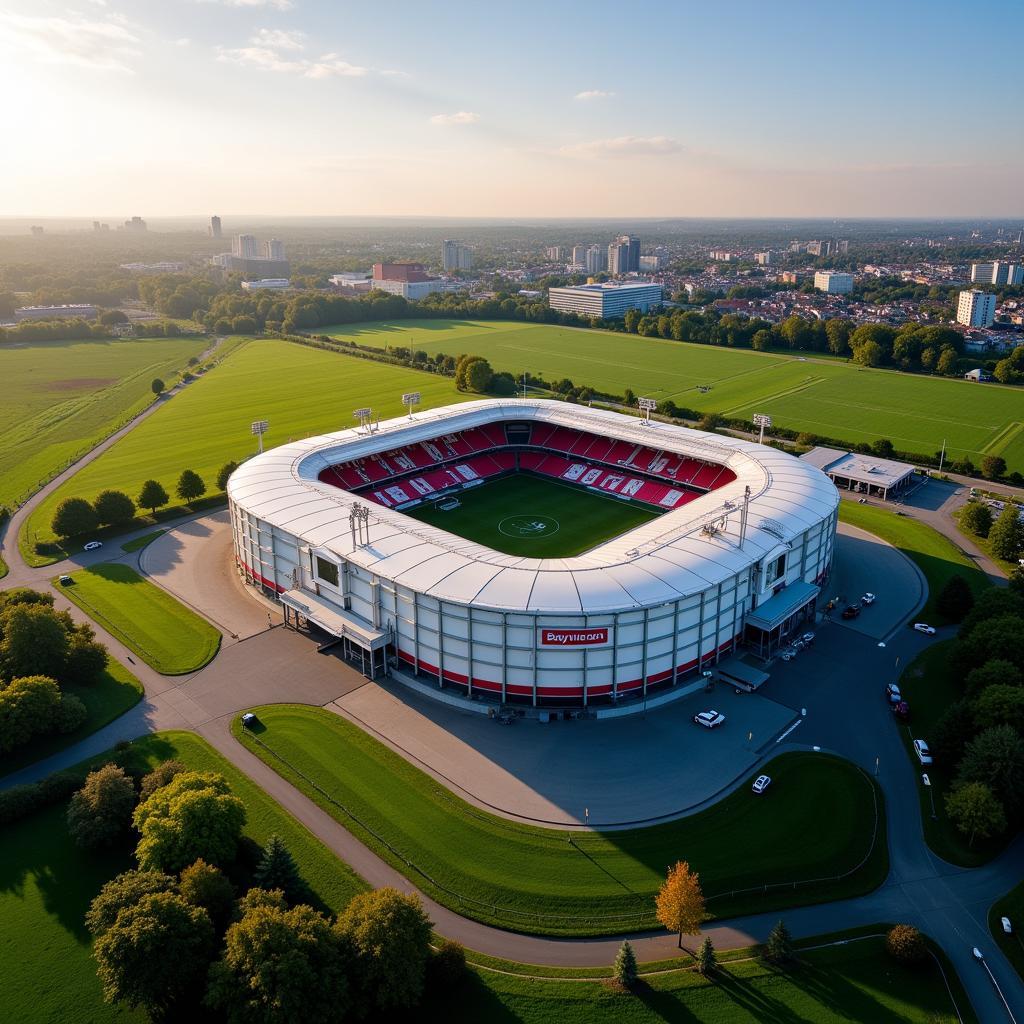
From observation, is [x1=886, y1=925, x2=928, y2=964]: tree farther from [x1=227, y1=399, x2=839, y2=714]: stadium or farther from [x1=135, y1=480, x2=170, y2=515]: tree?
[x1=135, y1=480, x2=170, y2=515]: tree

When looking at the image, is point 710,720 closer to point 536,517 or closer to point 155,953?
point 155,953

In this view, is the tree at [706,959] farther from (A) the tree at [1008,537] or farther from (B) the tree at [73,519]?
(B) the tree at [73,519]

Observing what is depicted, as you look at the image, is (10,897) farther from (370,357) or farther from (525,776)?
(370,357)

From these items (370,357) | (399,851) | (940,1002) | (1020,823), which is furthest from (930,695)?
(370,357)

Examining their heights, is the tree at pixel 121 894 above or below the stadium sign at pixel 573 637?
below

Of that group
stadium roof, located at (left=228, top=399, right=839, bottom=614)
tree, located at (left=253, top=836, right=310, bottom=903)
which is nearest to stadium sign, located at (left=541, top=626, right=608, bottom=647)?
stadium roof, located at (left=228, top=399, right=839, bottom=614)

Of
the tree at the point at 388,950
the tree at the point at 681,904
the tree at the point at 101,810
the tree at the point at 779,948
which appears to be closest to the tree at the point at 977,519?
the tree at the point at 779,948
